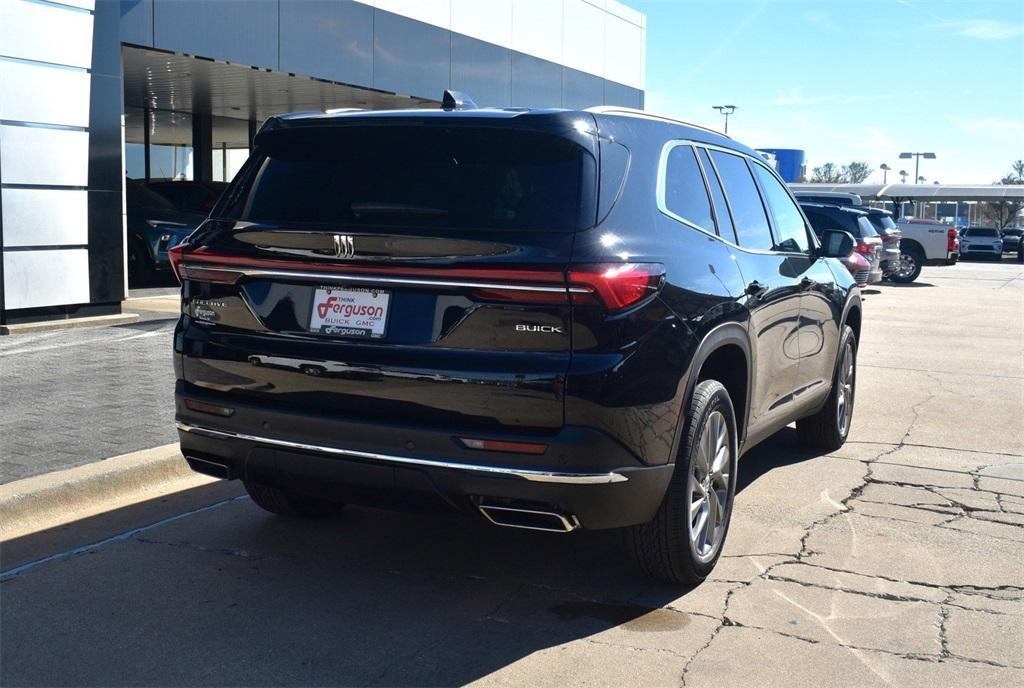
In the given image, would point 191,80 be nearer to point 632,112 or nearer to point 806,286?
point 806,286

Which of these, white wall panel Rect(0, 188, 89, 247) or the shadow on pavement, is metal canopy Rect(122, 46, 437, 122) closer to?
white wall panel Rect(0, 188, 89, 247)

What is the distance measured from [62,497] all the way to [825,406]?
4430 mm

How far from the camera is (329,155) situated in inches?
176

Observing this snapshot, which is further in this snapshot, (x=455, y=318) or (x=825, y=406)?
(x=825, y=406)

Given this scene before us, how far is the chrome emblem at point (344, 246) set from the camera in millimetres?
4117

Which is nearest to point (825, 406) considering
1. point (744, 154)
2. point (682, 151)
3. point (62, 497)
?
point (744, 154)

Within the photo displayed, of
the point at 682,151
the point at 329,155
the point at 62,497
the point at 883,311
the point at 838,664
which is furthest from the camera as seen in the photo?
the point at 883,311

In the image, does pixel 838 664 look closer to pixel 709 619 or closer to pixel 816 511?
pixel 709 619

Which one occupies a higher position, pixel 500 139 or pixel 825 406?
pixel 500 139

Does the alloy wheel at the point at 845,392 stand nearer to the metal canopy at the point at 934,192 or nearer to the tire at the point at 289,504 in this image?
the tire at the point at 289,504

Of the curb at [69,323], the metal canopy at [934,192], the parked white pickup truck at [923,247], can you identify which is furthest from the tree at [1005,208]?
the curb at [69,323]

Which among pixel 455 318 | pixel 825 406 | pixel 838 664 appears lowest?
pixel 838 664

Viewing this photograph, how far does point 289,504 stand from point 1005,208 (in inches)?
3732

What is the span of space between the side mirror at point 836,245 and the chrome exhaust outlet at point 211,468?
3.80 meters
